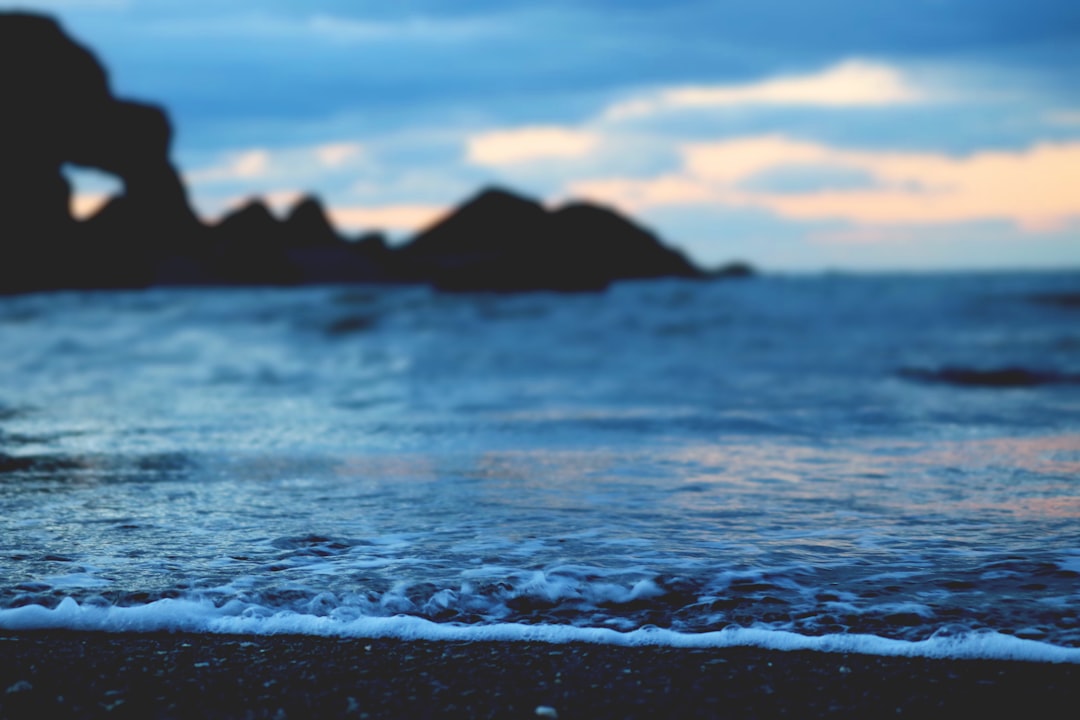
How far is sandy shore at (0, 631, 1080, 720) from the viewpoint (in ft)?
8.46

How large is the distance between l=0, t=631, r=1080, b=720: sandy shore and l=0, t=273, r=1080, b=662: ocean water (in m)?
0.13

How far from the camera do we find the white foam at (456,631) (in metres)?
3.00

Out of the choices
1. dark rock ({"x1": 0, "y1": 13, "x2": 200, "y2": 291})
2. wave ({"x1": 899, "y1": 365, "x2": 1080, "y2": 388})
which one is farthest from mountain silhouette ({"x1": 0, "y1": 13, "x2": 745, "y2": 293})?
wave ({"x1": 899, "y1": 365, "x2": 1080, "y2": 388})

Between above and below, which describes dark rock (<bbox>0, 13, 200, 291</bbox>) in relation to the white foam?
above

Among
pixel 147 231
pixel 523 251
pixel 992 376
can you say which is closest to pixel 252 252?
pixel 147 231

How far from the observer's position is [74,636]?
10.4 feet

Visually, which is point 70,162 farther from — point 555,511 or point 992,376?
point 555,511

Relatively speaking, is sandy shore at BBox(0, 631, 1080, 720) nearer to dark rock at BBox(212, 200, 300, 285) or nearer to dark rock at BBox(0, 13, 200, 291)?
dark rock at BBox(0, 13, 200, 291)

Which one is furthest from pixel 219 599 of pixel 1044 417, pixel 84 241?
pixel 84 241

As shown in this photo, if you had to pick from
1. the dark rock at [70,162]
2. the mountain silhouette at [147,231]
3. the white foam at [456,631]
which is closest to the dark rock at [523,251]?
the mountain silhouette at [147,231]

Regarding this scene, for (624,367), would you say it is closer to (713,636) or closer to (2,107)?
(713,636)

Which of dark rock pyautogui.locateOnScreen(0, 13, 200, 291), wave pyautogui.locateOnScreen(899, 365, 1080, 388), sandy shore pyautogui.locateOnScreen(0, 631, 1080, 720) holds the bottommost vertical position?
wave pyautogui.locateOnScreen(899, 365, 1080, 388)

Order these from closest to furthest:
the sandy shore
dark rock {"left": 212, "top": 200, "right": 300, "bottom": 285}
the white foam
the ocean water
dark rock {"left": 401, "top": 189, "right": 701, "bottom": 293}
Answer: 1. the sandy shore
2. the white foam
3. the ocean water
4. dark rock {"left": 401, "top": 189, "right": 701, "bottom": 293}
5. dark rock {"left": 212, "top": 200, "right": 300, "bottom": 285}

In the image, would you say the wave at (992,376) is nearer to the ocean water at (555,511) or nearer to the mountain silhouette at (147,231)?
the ocean water at (555,511)
